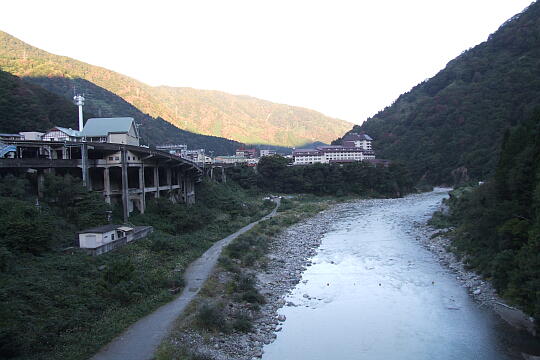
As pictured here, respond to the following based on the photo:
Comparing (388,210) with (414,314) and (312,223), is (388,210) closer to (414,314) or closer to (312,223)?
(312,223)

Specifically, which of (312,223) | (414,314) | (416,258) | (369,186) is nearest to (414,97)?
(369,186)

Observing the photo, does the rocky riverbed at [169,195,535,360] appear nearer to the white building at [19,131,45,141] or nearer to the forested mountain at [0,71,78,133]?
the white building at [19,131,45,141]

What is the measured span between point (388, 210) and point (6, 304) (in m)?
41.2

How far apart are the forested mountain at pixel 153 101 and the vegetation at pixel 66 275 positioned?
28871mm

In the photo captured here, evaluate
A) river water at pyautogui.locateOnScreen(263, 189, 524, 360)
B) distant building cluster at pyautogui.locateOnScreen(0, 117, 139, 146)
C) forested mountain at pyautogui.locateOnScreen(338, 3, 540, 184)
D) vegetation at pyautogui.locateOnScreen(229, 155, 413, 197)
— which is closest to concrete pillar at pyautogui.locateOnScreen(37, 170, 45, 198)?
distant building cluster at pyautogui.locateOnScreen(0, 117, 139, 146)

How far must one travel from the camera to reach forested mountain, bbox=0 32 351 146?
7262cm

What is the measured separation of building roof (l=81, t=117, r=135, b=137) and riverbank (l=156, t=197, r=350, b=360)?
1287 cm

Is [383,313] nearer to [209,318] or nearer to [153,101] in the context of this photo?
[209,318]

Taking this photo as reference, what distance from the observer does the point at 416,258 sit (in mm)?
24781

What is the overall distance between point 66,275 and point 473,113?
7395cm

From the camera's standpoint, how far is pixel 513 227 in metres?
16.7

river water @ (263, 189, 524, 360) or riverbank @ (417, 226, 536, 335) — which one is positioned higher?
riverbank @ (417, 226, 536, 335)

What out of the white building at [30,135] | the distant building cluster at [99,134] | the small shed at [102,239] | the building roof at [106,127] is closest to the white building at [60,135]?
the distant building cluster at [99,134]

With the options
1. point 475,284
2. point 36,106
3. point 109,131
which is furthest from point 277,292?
point 36,106
